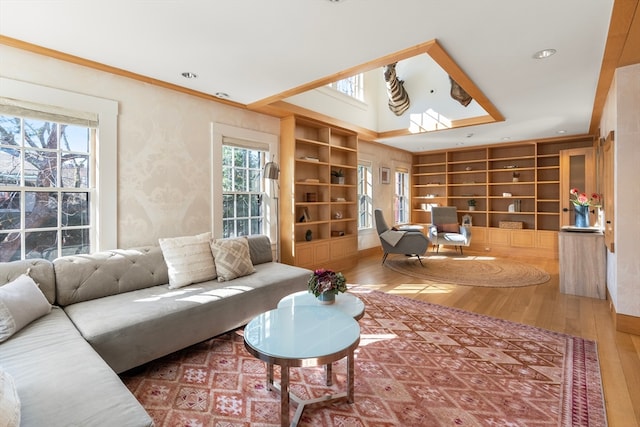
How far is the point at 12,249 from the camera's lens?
2.54 metres

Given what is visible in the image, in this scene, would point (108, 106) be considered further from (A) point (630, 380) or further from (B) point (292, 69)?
(A) point (630, 380)

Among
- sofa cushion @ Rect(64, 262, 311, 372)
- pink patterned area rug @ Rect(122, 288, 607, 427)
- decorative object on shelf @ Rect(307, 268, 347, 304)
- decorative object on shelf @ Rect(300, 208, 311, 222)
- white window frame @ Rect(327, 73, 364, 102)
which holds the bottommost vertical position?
pink patterned area rug @ Rect(122, 288, 607, 427)

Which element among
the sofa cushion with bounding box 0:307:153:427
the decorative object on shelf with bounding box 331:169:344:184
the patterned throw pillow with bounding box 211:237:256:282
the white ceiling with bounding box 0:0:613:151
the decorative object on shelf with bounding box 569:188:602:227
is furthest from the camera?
the decorative object on shelf with bounding box 331:169:344:184

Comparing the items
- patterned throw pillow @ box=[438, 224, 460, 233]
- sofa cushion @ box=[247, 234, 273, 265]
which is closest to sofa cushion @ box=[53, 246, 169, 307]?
sofa cushion @ box=[247, 234, 273, 265]

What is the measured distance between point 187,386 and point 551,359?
2.63 meters

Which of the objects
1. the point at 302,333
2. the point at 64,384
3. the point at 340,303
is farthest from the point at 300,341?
the point at 64,384

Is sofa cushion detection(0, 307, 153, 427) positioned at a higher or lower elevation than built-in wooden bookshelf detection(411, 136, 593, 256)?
lower

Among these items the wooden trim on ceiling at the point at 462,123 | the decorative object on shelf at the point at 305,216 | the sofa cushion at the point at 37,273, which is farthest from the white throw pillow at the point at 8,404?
the wooden trim on ceiling at the point at 462,123

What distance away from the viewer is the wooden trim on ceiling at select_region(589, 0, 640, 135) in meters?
1.93

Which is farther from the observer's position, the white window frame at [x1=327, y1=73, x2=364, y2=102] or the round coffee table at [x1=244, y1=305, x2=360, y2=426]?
the white window frame at [x1=327, y1=73, x2=364, y2=102]

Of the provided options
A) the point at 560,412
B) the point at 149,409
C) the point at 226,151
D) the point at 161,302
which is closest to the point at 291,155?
the point at 226,151

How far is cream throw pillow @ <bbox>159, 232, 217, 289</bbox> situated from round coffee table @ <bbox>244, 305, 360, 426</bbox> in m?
1.07

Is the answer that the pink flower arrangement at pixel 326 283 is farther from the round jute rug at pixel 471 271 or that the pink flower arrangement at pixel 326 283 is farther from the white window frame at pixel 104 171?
the round jute rug at pixel 471 271

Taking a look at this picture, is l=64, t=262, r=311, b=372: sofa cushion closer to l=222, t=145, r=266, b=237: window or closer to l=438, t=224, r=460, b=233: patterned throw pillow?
l=222, t=145, r=266, b=237: window
